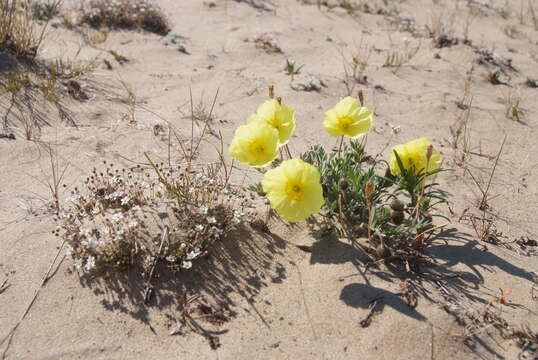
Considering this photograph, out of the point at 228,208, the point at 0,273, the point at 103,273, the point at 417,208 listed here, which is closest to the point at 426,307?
the point at 417,208

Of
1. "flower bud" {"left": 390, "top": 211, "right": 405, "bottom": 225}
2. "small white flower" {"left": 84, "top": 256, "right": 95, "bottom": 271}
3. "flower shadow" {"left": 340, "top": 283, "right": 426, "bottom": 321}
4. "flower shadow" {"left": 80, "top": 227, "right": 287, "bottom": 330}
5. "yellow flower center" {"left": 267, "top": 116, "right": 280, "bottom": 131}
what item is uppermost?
"yellow flower center" {"left": 267, "top": 116, "right": 280, "bottom": 131}

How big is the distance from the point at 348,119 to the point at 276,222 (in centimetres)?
78

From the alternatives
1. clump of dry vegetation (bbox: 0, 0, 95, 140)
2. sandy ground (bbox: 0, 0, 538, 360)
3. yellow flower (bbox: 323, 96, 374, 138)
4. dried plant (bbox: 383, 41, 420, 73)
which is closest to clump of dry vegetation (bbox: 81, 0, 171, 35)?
sandy ground (bbox: 0, 0, 538, 360)

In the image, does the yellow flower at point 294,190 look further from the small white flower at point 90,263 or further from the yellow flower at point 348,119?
the small white flower at point 90,263

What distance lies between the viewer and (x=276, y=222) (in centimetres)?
280

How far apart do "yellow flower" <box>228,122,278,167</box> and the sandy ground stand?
1.77 ft

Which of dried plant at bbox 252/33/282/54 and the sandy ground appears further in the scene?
dried plant at bbox 252/33/282/54

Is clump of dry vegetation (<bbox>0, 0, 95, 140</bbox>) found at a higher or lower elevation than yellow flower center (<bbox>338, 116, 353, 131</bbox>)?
lower

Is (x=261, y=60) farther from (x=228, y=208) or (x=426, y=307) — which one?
(x=426, y=307)

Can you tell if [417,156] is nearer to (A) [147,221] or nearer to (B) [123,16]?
(A) [147,221]

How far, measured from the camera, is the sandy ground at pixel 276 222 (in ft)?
7.00

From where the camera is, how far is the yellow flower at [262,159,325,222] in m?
2.17

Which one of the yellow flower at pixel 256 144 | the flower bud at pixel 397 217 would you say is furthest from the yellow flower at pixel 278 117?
the flower bud at pixel 397 217

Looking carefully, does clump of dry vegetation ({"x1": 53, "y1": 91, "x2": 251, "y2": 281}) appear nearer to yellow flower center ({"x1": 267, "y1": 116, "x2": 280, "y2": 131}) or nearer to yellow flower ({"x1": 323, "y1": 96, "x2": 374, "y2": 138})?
yellow flower center ({"x1": 267, "y1": 116, "x2": 280, "y2": 131})
